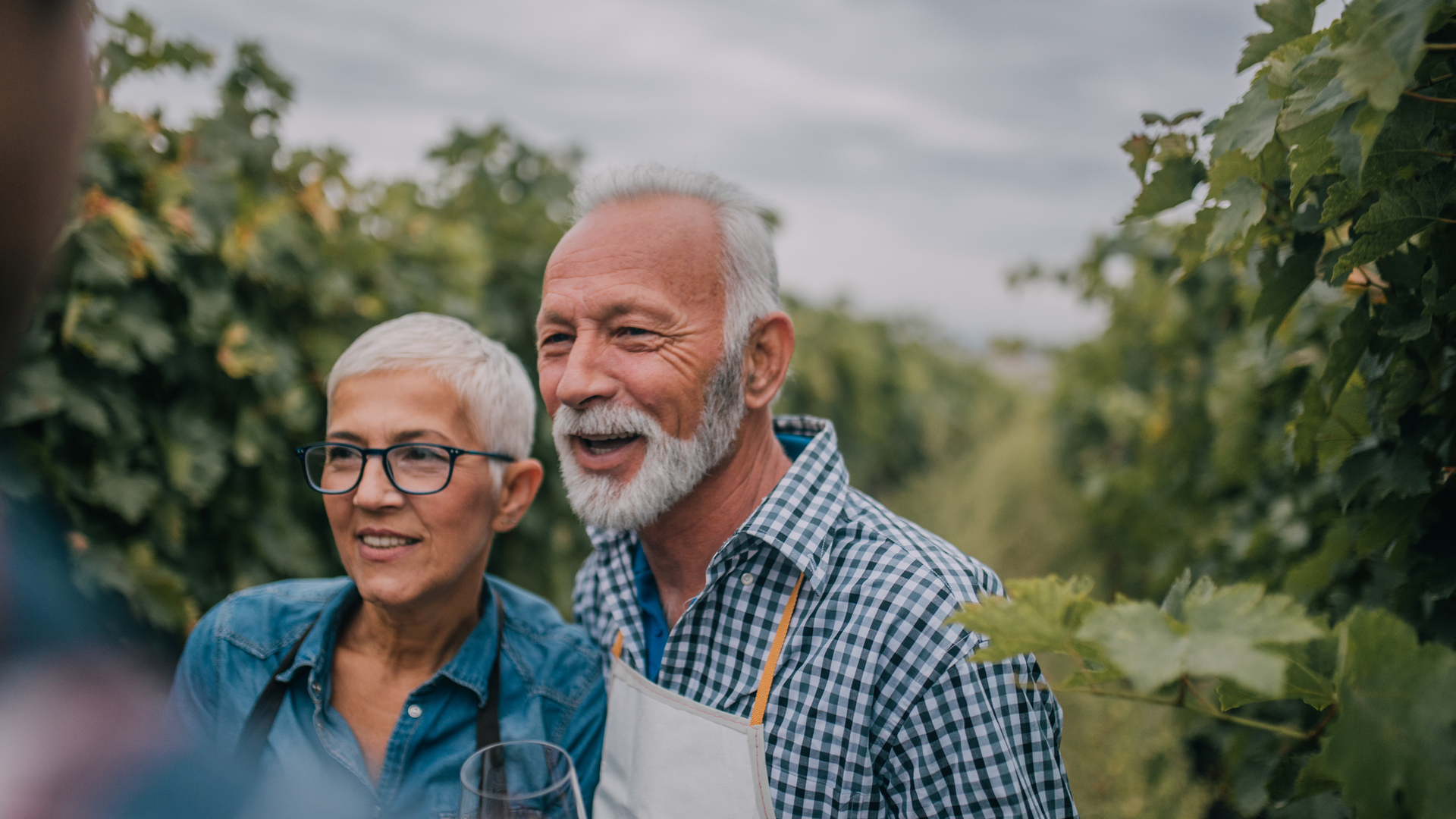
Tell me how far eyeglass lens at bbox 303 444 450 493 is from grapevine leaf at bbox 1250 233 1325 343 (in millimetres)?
1593

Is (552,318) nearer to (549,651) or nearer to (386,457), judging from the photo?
(386,457)

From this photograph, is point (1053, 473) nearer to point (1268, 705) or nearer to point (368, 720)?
point (1268, 705)

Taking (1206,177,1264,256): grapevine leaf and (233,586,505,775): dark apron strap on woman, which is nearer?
(1206,177,1264,256): grapevine leaf

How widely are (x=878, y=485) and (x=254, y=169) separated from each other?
37.0 feet

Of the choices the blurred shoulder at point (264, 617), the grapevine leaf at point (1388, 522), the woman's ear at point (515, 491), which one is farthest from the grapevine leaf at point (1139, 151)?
the blurred shoulder at point (264, 617)

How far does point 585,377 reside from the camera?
1780 millimetres

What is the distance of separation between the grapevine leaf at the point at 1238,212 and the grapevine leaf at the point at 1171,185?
0.12 meters

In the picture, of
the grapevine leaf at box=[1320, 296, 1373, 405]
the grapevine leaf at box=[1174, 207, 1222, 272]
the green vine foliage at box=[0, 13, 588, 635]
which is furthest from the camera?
the green vine foliage at box=[0, 13, 588, 635]

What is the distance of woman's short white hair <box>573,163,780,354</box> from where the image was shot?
6.20ft

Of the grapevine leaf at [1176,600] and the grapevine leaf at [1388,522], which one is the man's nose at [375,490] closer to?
the grapevine leaf at [1176,600]

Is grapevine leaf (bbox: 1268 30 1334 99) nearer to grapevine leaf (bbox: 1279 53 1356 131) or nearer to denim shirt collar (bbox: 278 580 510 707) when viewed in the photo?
grapevine leaf (bbox: 1279 53 1356 131)

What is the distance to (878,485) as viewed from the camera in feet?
43.3

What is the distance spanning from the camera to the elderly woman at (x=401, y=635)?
176 centimetres

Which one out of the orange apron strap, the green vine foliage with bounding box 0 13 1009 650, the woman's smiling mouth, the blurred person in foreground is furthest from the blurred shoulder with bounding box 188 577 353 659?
the blurred person in foreground
